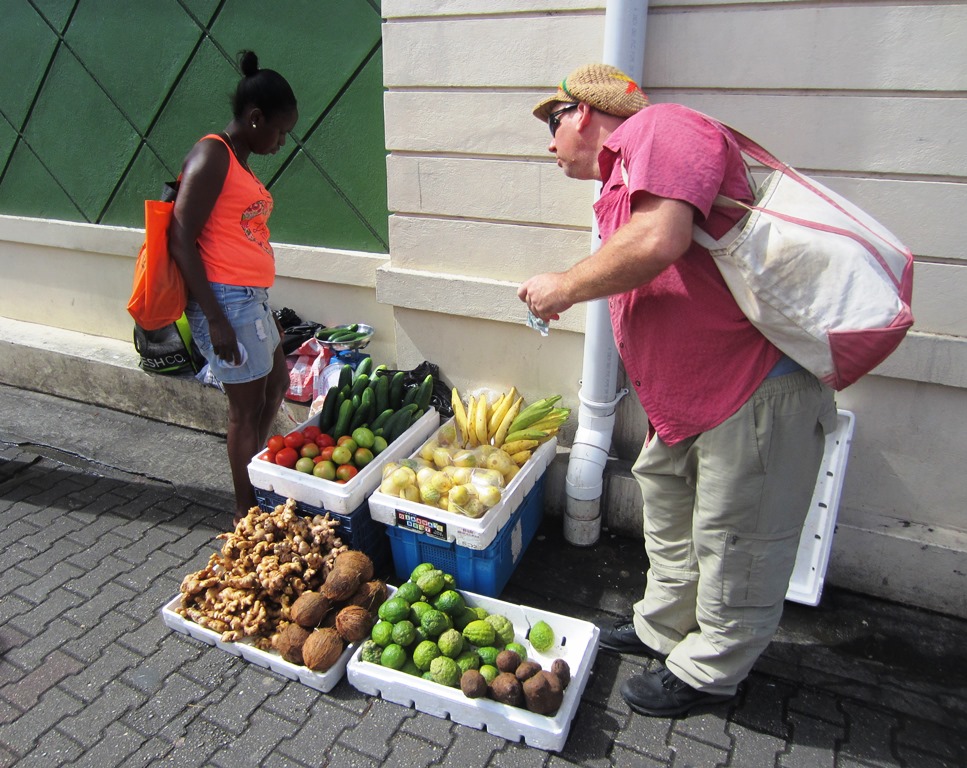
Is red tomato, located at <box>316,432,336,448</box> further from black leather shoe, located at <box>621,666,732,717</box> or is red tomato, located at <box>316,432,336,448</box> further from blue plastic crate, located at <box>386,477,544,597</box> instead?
black leather shoe, located at <box>621,666,732,717</box>

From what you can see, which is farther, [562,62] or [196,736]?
[562,62]

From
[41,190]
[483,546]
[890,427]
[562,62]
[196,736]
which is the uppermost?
[562,62]

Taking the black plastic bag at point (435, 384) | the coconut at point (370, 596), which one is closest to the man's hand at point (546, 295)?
the coconut at point (370, 596)

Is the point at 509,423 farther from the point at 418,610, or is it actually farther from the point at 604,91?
the point at 604,91

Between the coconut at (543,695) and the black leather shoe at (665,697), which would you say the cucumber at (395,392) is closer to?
the coconut at (543,695)

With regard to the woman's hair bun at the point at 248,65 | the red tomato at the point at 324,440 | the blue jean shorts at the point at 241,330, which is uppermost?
the woman's hair bun at the point at 248,65

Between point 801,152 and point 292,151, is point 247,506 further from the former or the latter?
point 801,152

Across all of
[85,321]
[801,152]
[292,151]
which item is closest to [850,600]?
[801,152]

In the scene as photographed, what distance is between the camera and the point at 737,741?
2.59m

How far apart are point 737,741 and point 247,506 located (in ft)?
8.48

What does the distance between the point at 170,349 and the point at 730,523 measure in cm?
391

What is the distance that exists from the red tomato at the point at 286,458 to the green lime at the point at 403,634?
1.00m

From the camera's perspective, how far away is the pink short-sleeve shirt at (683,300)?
74.3 inches

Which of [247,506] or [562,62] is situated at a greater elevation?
[562,62]
